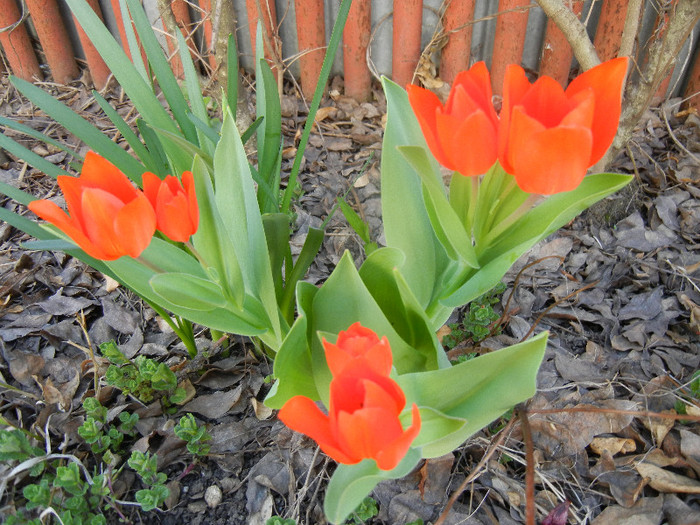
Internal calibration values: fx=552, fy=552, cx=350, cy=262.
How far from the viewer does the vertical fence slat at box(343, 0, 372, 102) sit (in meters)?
2.03

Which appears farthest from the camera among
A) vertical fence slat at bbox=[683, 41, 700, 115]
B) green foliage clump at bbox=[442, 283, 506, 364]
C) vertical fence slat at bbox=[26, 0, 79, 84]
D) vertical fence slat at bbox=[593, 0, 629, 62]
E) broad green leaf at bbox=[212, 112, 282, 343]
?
vertical fence slat at bbox=[26, 0, 79, 84]

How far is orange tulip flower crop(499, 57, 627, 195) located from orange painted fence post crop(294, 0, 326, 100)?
4.83ft

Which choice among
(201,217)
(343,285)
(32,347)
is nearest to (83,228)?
(201,217)

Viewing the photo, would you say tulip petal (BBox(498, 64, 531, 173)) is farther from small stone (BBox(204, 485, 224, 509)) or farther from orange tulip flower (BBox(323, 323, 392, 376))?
small stone (BBox(204, 485, 224, 509))

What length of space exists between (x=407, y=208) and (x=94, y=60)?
76.2 inches

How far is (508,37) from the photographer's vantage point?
1.95 metres

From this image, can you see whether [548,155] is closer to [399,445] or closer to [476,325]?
[399,445]

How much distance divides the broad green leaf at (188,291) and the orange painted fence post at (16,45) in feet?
6.79

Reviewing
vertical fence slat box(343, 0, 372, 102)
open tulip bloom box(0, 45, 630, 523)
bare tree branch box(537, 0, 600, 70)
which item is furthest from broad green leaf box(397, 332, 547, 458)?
vertical fence slat box(343, 0, 372, 102)

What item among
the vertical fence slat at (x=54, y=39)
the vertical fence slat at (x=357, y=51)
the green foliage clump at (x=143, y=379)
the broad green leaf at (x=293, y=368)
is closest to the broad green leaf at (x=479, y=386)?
the broad green leaf at (x=293, y=368)

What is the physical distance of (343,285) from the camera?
0.82 m

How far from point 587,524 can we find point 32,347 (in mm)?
1281

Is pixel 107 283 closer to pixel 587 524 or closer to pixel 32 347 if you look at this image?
pixel 32 347

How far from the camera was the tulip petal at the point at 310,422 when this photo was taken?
579 mm
